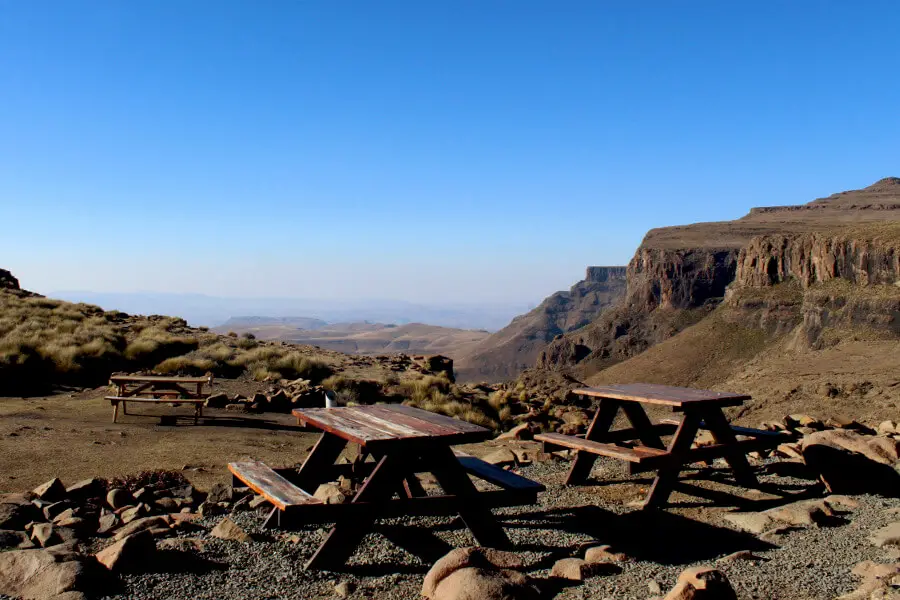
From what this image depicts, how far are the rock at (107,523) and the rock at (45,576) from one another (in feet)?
3.77

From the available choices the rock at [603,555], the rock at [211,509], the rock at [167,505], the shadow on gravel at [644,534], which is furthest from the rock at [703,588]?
the rock at [167,505]

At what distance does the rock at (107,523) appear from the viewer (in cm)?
552

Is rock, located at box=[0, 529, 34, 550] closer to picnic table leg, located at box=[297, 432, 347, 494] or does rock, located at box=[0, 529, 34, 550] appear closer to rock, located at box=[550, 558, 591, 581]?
picnic table leg, located at box=[297, 432, 347, 494]

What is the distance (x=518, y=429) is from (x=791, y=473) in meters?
4.37

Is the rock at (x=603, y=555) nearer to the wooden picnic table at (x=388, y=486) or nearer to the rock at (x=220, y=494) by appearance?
the wooden picnic table at (x=388, y=486)

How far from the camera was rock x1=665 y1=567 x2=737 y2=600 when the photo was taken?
142 inches

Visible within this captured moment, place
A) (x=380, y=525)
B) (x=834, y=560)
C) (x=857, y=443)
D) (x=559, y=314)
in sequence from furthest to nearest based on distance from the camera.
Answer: (x=559, y=314)
(x=857, y=443)
(x=380, y=525)
(x=834, y=560)

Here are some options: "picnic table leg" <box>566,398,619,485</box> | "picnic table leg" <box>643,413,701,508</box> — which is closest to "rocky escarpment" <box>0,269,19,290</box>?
"picnic table leg" <box>566,398,619,485</box>

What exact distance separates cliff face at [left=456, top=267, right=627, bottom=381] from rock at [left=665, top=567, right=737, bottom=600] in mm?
122673

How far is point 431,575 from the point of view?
422cm

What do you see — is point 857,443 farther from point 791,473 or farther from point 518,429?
point 518,429

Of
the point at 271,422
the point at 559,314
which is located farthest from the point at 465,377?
the point at 271,422

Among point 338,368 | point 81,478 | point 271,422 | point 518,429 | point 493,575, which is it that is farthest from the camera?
point 338,368

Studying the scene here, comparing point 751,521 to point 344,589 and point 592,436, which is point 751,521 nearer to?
point 592,436
